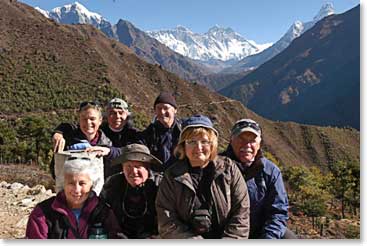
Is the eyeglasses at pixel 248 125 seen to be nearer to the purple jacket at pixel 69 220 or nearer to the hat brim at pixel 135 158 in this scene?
the hat brim at pixel 135 158

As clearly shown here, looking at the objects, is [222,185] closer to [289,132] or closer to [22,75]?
[22,75]

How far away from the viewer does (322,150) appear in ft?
214

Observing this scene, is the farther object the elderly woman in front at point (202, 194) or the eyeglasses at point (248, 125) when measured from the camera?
the eyeglasses at point (248, 125)

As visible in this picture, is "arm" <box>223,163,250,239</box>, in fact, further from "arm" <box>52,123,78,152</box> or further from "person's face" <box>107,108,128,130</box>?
"person's face" <box>107,108,128,130</box>

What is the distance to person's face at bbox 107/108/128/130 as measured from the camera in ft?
11.9

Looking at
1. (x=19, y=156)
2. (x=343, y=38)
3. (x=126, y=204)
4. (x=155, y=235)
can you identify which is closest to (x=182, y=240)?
(x=155, y=235)

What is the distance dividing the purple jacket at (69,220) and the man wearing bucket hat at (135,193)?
5.2 inches

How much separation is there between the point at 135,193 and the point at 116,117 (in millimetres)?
1043

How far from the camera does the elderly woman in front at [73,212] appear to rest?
7.83 ft

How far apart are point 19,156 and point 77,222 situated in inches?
702

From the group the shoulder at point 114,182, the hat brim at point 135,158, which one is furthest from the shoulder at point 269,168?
the shoulder at point 114,182

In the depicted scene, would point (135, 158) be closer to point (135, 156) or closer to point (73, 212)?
point (135, 156)

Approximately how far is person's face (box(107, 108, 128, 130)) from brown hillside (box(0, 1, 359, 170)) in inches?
1204

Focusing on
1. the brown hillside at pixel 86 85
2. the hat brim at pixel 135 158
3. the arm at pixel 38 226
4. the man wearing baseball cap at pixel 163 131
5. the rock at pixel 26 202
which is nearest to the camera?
the arm at pixel 38 226
